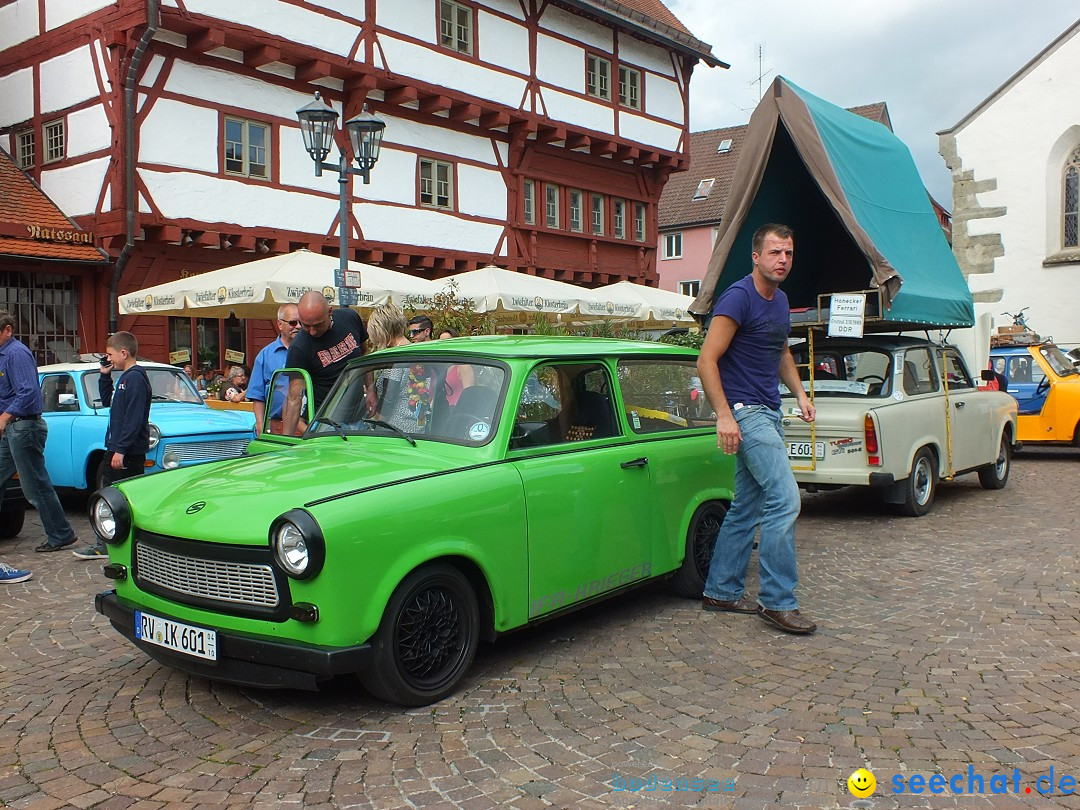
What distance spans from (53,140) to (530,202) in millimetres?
10667

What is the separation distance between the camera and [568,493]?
4.67m

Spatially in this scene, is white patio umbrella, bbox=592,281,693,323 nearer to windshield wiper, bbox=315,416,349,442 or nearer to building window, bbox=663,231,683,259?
windshield wiper, bbox=315,416,349,442

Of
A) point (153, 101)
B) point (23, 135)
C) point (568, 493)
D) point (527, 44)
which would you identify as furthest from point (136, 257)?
point (568, 493)

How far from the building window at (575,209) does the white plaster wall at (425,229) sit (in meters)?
3.08

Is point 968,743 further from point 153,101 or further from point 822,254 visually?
point 153,101

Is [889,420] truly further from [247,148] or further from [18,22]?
[18,22]

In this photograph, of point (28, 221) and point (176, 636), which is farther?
point (28, 221)

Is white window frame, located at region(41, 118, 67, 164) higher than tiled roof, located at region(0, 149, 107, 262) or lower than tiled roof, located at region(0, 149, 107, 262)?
higher

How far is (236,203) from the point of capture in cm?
1695

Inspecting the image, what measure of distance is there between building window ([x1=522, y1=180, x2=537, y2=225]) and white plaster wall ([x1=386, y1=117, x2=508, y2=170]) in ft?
3.54

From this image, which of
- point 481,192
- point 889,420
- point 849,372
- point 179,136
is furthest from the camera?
point 481,192

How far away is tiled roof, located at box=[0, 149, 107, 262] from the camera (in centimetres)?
1541

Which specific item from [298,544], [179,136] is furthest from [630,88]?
[298,544]

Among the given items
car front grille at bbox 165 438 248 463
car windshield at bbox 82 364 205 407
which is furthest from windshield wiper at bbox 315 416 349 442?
car windshield at bbox 82 364 205 407
